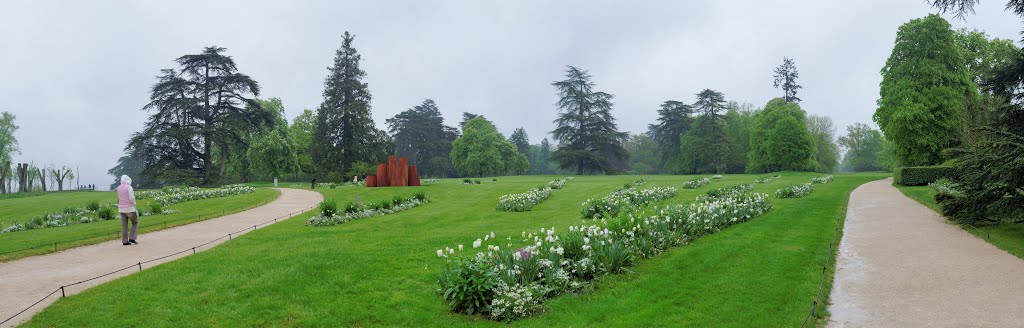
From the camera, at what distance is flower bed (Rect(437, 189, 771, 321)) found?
579 cm

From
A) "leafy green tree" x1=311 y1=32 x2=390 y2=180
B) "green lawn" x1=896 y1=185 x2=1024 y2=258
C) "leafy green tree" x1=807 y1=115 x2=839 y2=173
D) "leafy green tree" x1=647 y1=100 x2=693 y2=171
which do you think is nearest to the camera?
"green lawn" x1=896 y1=185 x2=1024 y2=258

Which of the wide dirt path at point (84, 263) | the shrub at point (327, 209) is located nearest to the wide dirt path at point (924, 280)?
the wide dirt path at point (84, 263)

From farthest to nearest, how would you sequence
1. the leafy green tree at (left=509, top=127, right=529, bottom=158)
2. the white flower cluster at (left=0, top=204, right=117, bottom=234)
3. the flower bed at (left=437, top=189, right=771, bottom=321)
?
the leafy green tree at (left=509, top=127, right=529, bottom=158) < the white flower cluster at (left=0, top=204, right=117, bottom=234) < the flower bed at (left=437, top=189, right=771, bottom=321)

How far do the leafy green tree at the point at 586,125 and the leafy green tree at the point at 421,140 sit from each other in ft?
63.2

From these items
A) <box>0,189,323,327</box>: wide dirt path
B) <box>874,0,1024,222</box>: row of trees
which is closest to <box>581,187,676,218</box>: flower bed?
<box>0,189,323,327</box>: wide dirt path

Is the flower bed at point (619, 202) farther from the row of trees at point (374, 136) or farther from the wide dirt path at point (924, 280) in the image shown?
the row of trees at point (374, 136)

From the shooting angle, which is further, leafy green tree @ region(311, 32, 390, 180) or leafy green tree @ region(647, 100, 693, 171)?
leafy green tree @ region(647, 100, 693, 171)

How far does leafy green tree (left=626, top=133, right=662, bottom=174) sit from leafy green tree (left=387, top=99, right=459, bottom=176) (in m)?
29.3

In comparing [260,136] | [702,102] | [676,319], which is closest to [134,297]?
[676,319]

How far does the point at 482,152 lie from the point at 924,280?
176 ft

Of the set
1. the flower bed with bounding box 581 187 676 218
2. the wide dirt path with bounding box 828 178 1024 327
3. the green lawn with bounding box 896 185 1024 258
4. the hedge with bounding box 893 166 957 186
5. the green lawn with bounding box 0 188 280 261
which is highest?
the hedge with bounding box 893 166 957 186

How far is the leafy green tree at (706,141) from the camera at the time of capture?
5689 cm

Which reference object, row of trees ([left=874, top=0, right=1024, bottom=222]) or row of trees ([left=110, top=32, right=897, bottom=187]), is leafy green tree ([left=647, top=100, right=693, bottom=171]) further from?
row of trees ([left=874, top=0, right=1024, bottom=222])

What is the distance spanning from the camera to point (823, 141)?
62625 millimetres
